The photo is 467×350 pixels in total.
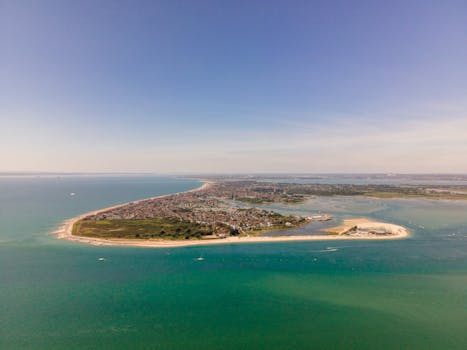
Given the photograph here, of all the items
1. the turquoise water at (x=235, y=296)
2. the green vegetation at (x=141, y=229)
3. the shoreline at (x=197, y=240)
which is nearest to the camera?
the turquoise water at (x=235, y=296)

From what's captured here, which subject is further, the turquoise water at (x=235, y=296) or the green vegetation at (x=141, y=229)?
the green vegetation at (x=141, y=229)

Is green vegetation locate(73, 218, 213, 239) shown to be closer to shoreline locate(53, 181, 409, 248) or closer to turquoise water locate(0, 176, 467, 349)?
shoreline locate(53, 181, 409, 248)

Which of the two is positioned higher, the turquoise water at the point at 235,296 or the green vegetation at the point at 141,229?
the green vegetation at the point at 141,229

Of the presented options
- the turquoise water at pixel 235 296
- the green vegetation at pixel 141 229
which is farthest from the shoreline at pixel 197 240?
the turquoise water at pixel 235 296

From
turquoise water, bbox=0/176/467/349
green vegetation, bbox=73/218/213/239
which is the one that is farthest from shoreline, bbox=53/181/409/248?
turquoise water, bbox=0/176/467/349

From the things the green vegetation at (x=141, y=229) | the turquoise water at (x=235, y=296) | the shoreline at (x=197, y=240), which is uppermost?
the green vegetation at (x=141, y=229)

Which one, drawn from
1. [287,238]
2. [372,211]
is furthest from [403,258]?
[372,211]

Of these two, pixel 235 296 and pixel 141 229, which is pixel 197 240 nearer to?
pixel 141 229

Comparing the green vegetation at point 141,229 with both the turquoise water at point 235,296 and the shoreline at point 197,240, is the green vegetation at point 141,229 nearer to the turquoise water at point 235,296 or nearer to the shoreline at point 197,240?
the shoreline at point 197,240
